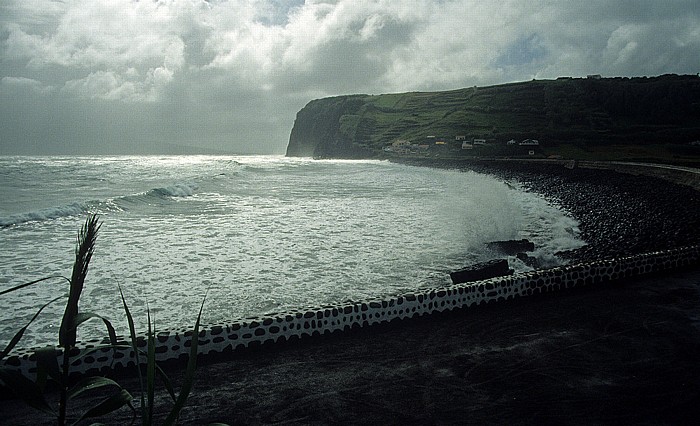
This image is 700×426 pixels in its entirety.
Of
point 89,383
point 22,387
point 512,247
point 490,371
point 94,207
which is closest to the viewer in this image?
point 22,387

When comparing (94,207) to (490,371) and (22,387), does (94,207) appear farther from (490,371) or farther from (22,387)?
(22,387)

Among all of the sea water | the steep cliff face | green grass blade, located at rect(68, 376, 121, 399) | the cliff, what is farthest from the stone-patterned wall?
the steep cliff face

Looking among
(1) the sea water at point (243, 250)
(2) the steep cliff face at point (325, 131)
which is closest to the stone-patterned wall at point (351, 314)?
(1) the sea water at point (243, 250)

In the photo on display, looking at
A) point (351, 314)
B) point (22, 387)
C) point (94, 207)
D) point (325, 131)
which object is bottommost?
point (351, 314)

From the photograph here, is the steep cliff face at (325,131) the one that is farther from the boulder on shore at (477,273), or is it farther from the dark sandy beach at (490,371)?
the dark sandy beach at (490,371)

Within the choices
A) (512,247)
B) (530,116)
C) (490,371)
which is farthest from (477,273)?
(530,116)

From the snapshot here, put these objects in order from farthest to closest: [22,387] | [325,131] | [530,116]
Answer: [325,131] < [530,116] < [22,387]

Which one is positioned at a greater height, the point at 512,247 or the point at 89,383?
the point at 89,383

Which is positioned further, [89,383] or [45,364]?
[89,383]
